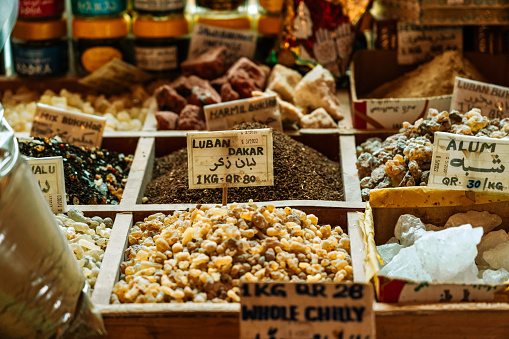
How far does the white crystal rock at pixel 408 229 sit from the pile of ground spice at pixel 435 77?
933 mm

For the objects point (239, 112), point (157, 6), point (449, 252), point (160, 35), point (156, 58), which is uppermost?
point (157, 6)

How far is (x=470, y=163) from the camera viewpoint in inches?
57.6

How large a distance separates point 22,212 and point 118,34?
1693 millimetres

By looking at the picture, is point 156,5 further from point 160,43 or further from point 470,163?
point 470,163

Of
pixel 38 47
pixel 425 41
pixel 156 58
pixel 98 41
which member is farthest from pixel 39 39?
pixel 425 41

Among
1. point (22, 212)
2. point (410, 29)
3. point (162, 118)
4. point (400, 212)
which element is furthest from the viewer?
point (410, 29)

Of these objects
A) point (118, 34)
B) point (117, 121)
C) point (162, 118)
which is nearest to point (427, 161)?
point (162, 118)

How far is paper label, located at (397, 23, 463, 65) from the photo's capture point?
254 cm

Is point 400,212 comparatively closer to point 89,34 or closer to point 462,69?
point 462,69

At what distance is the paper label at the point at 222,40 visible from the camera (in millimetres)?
2654

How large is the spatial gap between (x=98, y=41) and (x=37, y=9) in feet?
0.93


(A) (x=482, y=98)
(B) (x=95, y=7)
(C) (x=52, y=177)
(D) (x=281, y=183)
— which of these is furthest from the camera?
(B) (x=95, y=7)

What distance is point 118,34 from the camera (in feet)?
8.63

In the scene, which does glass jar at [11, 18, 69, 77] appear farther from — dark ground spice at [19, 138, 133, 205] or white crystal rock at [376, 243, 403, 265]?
white crystal rock at [376, 243, 403, 265]
